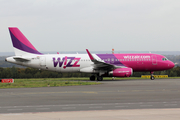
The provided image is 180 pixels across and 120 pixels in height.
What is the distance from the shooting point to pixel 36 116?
44.8 ft

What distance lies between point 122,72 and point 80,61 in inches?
272

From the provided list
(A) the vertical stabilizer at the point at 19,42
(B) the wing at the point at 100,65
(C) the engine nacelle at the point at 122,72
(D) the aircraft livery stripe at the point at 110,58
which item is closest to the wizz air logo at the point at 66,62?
(B) the wing at the point at 100,65

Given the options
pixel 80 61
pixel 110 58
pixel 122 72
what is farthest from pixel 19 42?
pixel 122 72

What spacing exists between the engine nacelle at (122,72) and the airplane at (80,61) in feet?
2.26

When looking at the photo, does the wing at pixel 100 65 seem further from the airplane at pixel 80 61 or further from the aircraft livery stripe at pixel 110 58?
the aircraft livery stripe at pixel 110 58

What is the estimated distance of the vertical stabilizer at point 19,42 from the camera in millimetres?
45812

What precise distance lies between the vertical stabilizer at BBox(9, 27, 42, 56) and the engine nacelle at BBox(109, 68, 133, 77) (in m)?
13.5

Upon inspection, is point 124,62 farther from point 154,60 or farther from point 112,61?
point 154,60

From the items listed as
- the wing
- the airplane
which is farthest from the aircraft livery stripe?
the wing

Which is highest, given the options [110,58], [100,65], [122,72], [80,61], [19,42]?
[19,42]

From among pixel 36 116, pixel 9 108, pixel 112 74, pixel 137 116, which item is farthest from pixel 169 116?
pixel 112 74

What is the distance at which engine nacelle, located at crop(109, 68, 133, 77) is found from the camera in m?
43.4

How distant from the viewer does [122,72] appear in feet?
143

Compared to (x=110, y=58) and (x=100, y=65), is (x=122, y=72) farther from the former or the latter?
(x=100, y=65)
